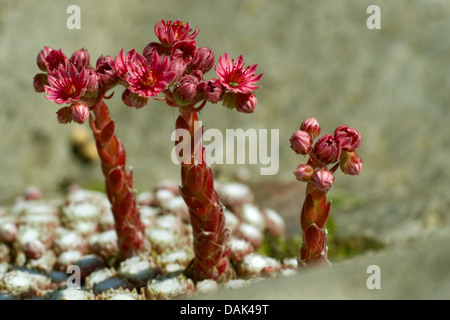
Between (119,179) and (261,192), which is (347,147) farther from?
(261,192)

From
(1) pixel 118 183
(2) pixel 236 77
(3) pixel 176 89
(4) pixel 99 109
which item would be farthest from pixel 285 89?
(3) pixel 176 89

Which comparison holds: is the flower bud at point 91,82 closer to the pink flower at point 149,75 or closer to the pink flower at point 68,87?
the pink flower at point 68,87

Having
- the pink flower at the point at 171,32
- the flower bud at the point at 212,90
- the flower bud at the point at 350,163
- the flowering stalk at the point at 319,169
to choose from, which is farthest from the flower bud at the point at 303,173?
the pink flower at the point at 171,32

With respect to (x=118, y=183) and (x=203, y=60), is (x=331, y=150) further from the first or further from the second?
(x=118, y=183)

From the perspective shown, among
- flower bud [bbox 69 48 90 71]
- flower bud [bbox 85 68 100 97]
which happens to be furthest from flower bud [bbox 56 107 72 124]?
flower bud [bbox 69 48 90 71]

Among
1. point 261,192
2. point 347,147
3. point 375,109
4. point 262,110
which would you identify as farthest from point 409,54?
Result: point 347,147
